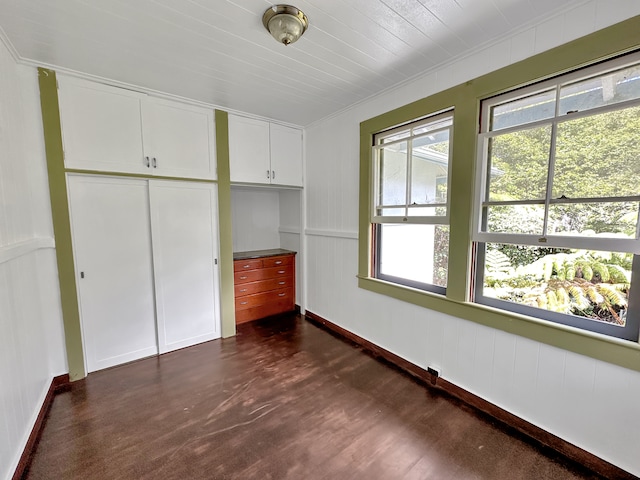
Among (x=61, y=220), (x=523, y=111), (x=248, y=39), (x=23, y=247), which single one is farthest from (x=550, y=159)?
(x=61, y=220)

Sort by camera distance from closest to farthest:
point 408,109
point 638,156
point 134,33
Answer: point 638,156 < point 134,33 < point 408,109

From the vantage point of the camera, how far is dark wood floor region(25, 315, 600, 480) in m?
1.47

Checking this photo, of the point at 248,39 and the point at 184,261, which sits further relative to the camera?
the point at 184,261

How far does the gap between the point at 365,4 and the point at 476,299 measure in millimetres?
1985

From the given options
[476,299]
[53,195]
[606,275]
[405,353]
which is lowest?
[405,353]

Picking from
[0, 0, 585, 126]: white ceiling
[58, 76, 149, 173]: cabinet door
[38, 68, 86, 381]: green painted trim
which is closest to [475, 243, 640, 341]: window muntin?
[0, 0, 585, 126]: white ceiling

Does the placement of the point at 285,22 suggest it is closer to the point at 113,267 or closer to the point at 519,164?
the point at 519,164

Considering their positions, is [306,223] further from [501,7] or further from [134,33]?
[501,7]

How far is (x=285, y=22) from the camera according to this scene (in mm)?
1479

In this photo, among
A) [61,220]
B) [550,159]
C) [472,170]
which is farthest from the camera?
[61,220]

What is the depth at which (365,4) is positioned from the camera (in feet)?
4.70

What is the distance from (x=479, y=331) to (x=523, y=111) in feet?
4.89

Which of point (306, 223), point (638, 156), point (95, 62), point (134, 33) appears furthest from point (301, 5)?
point (306, 223)

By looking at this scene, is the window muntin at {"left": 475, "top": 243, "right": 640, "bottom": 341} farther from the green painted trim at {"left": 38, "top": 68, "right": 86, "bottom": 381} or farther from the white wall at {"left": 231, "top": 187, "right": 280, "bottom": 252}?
the green painted trim at {"left": 38, "top": 68, "right": 86, "bottom": 381}
